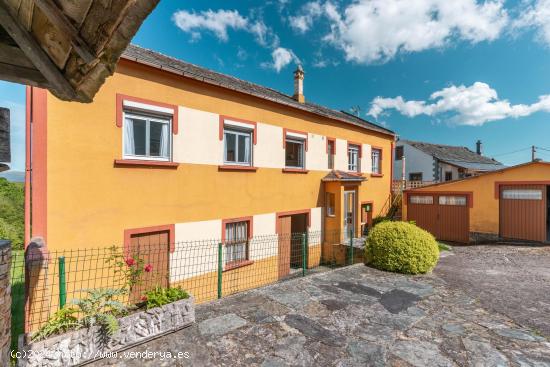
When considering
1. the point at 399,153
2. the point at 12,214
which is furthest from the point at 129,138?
the point at 399,153

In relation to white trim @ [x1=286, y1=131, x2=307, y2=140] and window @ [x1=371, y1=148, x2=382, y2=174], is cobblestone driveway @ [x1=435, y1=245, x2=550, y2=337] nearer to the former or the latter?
window @ [x1=371, y1=148, x2=382, y2=174]

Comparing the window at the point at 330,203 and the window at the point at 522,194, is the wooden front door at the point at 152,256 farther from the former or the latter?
the window at the point at 522,194

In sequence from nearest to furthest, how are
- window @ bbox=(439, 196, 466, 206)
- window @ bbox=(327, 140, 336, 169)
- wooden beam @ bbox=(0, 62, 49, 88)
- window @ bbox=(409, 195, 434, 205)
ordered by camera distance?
wooden beam @ bbox=(0, 62, 49, 88) → window @ bbox=(327, 140, 336, 169) → window @ bbox=(439, 196, 466, 206) → window @ bbox=(409, 195, 434, 205)

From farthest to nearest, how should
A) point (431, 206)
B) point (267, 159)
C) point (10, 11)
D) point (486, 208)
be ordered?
point (431, 206), point (486, 208), point (267, 159), point (10, 11)

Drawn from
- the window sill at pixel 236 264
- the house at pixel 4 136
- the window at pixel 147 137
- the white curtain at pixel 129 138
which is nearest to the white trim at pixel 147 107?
the window at pixel 147 137

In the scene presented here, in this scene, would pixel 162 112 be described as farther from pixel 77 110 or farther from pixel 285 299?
pixel 285 299

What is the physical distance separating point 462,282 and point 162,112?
367 inches

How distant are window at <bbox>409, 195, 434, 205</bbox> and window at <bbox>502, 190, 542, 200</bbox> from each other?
3.07 meters

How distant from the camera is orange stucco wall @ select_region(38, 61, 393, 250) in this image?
5520mm

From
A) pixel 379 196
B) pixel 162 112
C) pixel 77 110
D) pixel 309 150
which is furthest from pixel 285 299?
pixel 379 196

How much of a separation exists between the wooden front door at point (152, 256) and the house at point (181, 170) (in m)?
0.05

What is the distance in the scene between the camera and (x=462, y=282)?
718 centimetres

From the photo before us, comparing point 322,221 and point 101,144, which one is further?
point 322,221

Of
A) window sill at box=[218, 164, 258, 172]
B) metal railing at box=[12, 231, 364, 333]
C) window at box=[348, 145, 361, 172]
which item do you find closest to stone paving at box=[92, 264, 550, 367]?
metal railing at box=[12, 231, 364, 333]
